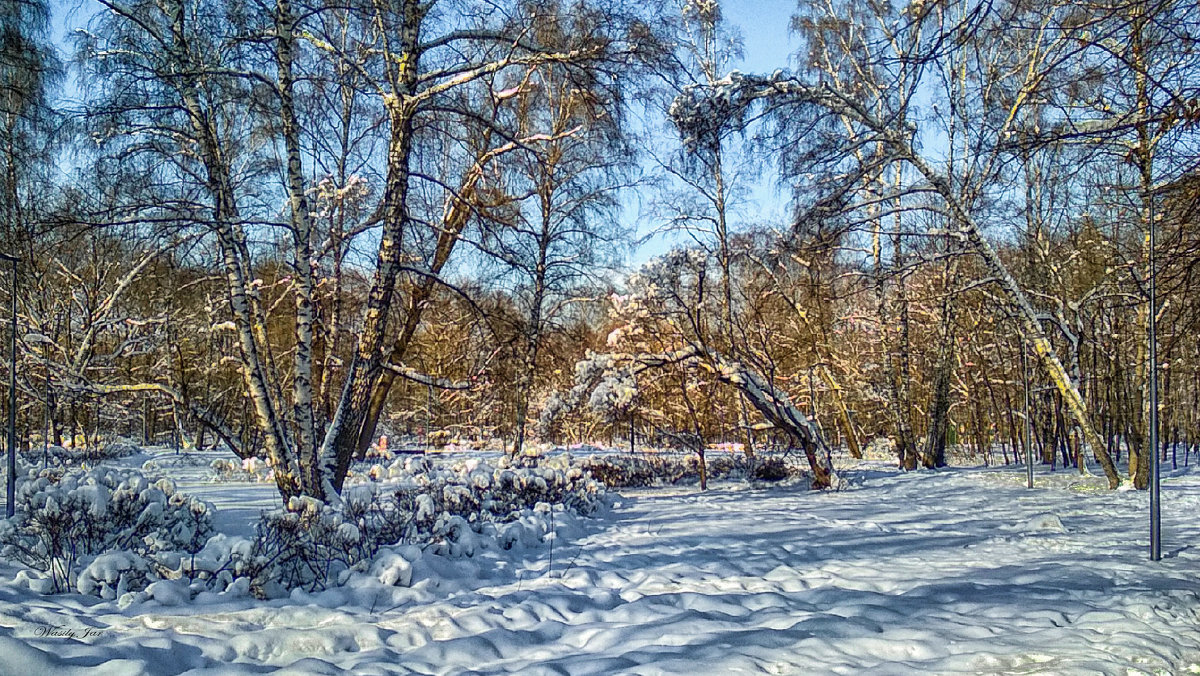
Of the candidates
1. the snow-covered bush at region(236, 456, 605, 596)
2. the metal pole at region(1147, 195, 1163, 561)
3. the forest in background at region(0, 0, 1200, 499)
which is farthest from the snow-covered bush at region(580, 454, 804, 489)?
the metal pole at region(1147, 195, 1163, 561)

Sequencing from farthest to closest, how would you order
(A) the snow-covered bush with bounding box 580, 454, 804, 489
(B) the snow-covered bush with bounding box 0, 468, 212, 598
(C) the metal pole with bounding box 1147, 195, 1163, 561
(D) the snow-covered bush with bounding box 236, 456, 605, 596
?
(A) the snow-covered bush with bounding box 580, 454, 804, 489
(C) the metal pole with bounding box 1147, 195, 1163, 561
(D) the snow-covered bush with bounding box 236, 456, 605, 596
(B) the snow-covered bush with bounding box 0, 468, 212, 598

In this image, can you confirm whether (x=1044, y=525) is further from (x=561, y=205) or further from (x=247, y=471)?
(x=247, y=471)

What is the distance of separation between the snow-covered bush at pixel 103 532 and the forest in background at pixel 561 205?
864 millimetres

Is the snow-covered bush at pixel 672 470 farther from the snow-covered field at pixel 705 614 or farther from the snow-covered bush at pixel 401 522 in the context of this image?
the snow-covered field at pixel 705 614

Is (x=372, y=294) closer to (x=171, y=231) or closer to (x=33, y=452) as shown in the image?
(x=171, y=231)

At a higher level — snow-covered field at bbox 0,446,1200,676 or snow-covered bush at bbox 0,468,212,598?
snow-covered bush at bbox 0,468,212,598

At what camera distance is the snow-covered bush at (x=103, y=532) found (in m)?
4.21

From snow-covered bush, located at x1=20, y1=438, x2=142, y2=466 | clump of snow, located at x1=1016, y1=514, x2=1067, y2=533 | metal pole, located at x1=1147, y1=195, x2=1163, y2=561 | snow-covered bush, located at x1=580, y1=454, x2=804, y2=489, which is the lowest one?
snow-covered bush, located at x1=580, y1=454, x2=804, y2=489

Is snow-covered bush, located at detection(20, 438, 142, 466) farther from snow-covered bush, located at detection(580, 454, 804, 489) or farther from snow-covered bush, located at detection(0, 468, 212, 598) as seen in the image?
snow-covered bush, located at detection(580, 454, 804, 489)

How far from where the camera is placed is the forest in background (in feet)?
19.5

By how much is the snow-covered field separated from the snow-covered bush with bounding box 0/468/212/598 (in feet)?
0.61

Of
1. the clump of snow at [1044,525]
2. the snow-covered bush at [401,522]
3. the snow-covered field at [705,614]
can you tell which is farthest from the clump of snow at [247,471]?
the clump of snow at [1044,525]

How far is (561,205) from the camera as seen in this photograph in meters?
13.2

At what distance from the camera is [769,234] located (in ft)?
52.6
